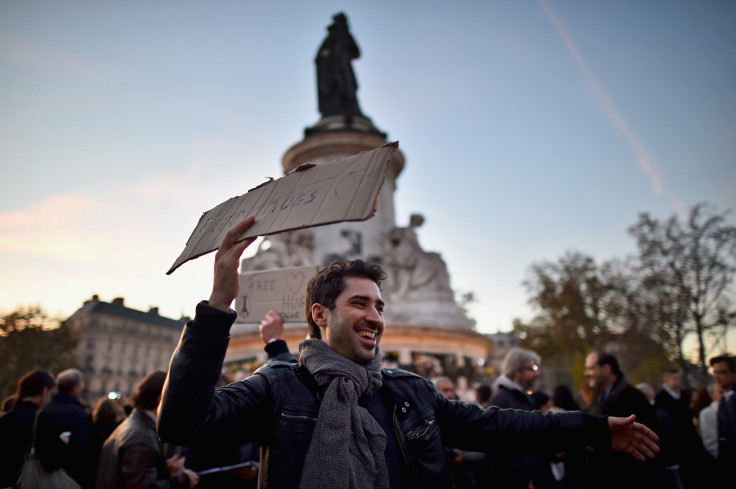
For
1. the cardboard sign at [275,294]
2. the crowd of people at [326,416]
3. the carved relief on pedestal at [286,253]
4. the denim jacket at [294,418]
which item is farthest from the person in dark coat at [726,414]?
the carved relief on pedestal at [286,253]

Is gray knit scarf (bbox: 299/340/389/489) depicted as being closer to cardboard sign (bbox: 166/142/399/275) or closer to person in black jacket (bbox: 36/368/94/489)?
cardboard sign (bbox: 166/142/399/275)

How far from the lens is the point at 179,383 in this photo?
1.83 meters

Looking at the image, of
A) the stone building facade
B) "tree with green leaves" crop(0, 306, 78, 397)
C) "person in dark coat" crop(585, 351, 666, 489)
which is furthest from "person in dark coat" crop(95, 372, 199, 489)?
the stone building facade

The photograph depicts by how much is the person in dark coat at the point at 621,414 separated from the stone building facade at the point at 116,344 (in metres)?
57.9

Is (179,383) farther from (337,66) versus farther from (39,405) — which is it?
(337,66)

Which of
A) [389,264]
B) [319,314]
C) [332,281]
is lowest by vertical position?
[319,314]

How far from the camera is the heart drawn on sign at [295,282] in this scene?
189 inches

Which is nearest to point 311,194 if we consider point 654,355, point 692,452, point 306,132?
point 692,452

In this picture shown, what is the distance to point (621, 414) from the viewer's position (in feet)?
14.3

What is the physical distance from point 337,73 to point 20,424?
1931 cm

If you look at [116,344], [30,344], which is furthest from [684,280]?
[116,344]

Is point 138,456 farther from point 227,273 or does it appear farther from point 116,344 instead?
point 116,344

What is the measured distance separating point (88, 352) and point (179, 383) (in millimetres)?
66875

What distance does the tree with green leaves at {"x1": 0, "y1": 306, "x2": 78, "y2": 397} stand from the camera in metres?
34.8
